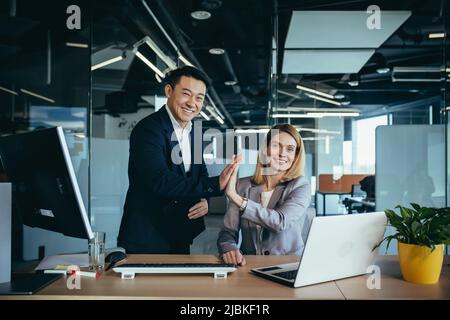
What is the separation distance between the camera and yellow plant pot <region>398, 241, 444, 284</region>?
60.2 inches

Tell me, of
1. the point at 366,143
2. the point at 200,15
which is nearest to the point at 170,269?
the point at 366,143

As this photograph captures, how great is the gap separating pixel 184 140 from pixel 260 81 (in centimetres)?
129

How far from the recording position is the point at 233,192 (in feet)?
7.20

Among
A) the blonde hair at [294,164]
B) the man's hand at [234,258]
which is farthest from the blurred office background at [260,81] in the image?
the man's hand at [234,258]

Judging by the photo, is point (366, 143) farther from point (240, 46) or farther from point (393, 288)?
point (393, 288)

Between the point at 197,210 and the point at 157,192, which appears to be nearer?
the point at 157,192

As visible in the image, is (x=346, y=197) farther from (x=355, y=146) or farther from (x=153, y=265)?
(x=153, y=265)

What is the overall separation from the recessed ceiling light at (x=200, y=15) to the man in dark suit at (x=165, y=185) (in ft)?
3.28

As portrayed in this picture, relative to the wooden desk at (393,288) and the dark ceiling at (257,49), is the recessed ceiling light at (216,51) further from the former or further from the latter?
the wooden desk at (393,288)

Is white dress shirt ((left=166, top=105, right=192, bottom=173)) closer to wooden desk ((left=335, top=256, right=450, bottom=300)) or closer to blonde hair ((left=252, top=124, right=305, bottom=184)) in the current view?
blonde hair ((left=252, top=124, right=305, bottom=184))

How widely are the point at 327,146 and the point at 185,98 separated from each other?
165cm

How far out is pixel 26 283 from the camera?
1519mm

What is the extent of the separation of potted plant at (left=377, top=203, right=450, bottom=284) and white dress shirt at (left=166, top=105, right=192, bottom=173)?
1869 millimetres
